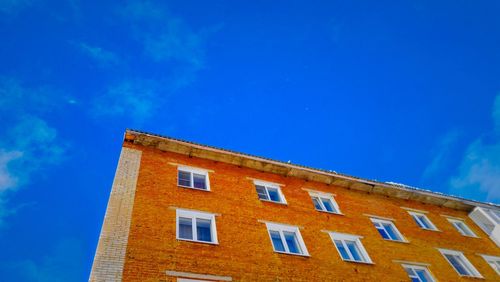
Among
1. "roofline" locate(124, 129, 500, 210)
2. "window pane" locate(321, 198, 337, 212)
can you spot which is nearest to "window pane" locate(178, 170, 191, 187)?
"roofline" locate(124, 129, 500, 210)

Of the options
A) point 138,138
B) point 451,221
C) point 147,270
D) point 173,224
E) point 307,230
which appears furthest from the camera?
point 451,221

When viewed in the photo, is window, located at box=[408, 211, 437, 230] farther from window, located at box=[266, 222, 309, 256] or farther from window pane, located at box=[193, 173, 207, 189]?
window pane, located at box=[193, 173, 207, 189]

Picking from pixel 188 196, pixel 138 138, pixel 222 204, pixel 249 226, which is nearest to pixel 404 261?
pixel 249 226

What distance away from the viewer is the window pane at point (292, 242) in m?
15.5

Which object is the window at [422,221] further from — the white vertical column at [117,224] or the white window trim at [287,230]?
the white vertical column at [117,224]

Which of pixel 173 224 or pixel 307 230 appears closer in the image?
pixel 173 224

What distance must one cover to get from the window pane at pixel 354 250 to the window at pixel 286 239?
→ 292 centimetres

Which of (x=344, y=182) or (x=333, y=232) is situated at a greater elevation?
(x=344, y=182)

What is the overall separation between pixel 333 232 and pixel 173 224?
8.04 m

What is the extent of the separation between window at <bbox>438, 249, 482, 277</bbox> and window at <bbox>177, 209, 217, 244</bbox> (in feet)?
43.6

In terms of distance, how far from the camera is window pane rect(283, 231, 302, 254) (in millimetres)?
15531

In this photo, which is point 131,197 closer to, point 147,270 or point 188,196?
point 188,196

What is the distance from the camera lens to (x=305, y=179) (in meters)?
21.0

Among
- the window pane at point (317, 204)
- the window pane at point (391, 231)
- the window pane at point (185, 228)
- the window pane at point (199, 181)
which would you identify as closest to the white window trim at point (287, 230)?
the window pane at point (317, 204)
